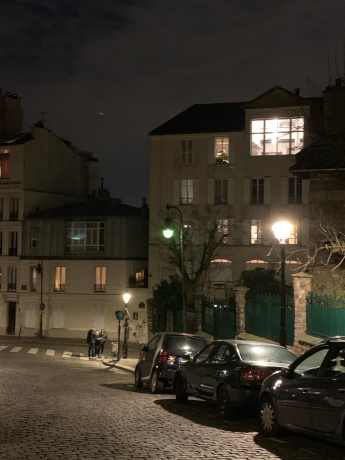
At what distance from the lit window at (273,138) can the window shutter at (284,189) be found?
188 cm

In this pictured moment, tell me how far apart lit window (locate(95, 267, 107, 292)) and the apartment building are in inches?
217

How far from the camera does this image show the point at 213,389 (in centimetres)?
1315

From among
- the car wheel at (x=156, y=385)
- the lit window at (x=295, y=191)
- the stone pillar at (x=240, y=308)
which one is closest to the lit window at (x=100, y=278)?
the lit window at (x=295, y=191)

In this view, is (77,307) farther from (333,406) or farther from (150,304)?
(333,406)

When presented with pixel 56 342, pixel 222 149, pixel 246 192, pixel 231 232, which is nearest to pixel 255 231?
pixel 231 232

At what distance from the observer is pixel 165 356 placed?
17.5 m

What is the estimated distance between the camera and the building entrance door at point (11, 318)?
57938mm

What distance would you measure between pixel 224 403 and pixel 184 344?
5.42 metres

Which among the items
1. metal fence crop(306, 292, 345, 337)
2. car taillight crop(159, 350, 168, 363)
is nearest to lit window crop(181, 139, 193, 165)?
metal fence crop(306, 292, 345, 337)

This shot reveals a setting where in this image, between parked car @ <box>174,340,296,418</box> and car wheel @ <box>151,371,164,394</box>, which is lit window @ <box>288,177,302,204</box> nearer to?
car wheel @ <box>151,371,164,394</box>

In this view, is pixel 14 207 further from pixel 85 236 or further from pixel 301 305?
pixel 301 305

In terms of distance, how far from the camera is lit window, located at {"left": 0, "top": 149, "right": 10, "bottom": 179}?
59781mm

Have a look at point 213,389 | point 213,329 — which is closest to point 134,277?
point 213,329

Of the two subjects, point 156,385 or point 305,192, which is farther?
point 305,192
